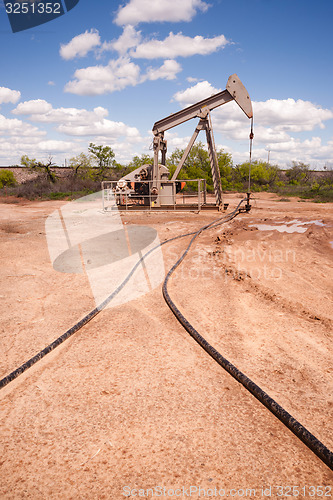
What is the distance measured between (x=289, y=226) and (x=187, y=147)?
25.3 ft

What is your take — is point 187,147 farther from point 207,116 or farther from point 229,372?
point 229,372

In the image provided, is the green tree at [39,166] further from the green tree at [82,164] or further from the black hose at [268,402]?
the black hose at [268,402]

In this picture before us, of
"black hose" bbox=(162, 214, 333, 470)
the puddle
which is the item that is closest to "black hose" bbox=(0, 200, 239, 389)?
"black hose" bbox=(162, 214, 333, 470)

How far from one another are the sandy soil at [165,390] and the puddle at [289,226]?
3.15 meters

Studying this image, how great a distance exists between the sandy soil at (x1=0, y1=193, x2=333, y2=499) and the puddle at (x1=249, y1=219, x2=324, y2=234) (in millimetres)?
3151

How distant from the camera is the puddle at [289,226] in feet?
30.1

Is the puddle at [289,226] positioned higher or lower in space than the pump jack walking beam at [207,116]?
lower

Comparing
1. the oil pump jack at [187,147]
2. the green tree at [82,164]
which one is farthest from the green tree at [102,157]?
the oil pump jack at [187,147]

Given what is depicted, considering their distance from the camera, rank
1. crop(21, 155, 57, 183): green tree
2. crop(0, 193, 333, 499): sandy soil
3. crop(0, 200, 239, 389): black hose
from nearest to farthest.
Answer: crop(0, 193, 333, 499): sandy soil < crop(0, 200, 239, 389): black hose < crop(21, 155, 57, 183): green tree

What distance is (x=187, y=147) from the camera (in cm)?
1553

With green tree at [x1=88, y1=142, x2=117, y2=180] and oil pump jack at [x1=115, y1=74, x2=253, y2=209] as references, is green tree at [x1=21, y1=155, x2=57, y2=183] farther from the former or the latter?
oil pump jack at [x1=115, y1=74, x2=253, y2=209]

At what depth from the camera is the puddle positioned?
918 cm

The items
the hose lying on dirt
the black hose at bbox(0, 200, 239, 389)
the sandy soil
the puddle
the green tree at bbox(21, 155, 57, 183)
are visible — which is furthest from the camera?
the green tree at bbox(21, 155, 57, 183)

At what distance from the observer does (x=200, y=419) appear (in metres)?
2.64
